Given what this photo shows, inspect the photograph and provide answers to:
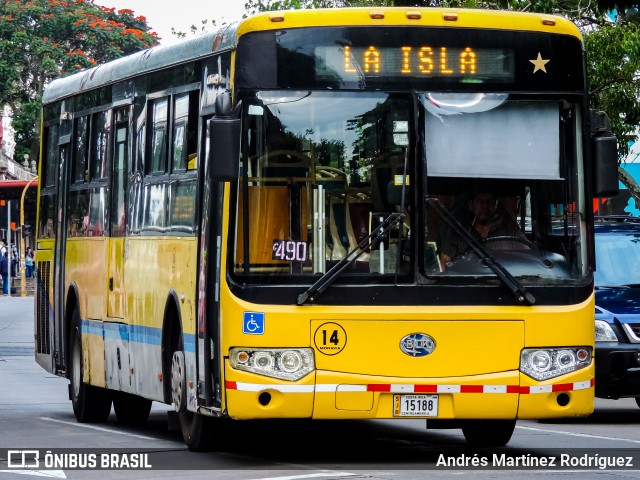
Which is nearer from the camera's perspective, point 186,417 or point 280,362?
point 280,362

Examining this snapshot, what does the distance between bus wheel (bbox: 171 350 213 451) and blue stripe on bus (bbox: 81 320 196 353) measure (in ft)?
0.94

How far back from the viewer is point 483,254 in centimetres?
1182

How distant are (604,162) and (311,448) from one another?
339cm

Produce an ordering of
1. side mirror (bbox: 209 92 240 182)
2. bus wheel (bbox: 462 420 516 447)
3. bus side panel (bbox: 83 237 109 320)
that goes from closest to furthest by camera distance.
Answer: side mirror (bbox: 209 92 240 182), bus wheel (bbox: 462 420 516 447), bus side panel (bbox: 83 237 109 320)

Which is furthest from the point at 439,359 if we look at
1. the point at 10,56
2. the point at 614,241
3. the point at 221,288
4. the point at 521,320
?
the point at 10,56

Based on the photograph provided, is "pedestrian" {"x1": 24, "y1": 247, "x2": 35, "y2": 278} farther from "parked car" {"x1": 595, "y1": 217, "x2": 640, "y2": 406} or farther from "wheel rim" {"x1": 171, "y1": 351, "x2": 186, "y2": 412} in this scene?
"wheel rim" {"x1": 171, "y1": 351, "x2": 186, "y2": 412}

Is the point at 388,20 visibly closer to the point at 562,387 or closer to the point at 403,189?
the point at 403,189

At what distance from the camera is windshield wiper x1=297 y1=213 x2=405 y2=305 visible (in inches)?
457

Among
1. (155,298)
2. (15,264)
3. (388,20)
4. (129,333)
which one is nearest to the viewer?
(388,20)

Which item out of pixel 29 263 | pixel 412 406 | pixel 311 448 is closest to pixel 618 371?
pixel 311 448

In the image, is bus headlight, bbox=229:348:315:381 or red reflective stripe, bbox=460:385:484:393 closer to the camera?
bus headlight, bbox=229:348:315:381

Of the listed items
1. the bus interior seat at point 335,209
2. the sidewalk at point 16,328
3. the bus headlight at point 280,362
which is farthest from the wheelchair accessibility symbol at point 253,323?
the sidewalk at point 16,328

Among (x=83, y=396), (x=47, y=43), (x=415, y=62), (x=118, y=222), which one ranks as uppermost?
(x=47, y=43)

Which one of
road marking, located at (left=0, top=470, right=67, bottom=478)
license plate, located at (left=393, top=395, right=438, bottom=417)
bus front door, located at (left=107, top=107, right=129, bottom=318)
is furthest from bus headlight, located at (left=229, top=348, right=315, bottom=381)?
bus front door, located at (left=107, top=107, right=129, bottom=318)
